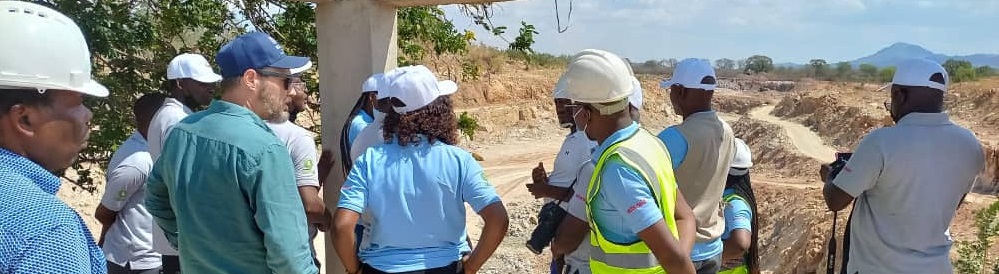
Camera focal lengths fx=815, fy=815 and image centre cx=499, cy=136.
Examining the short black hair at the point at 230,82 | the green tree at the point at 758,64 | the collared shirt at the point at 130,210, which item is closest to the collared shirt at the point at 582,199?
the short black hair at the point at 230,82

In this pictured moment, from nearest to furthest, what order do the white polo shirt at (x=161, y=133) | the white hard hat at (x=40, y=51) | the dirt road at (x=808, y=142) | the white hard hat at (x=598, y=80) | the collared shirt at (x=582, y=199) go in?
the white hard hat at (x=40, y=51) → the white hard hat at (x=598, y=80) → the collared shirt at (x=582, y=199) → the white polo shirt at (x=161, y=133) → the dirt road at (x=808, y=142)

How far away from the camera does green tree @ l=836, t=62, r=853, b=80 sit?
57034 millimetres

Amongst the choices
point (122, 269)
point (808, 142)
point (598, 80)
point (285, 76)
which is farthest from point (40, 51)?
point (808, 142)

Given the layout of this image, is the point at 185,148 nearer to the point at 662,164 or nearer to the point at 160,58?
the point at 662,164

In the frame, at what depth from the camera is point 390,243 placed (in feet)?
9.40

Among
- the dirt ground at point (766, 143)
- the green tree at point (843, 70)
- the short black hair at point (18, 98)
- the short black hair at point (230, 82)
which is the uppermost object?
the short black hair at point (18, 98)

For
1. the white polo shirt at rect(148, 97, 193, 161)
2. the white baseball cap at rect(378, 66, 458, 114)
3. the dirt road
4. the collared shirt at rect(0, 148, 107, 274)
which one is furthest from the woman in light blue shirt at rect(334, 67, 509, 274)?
the dirt road

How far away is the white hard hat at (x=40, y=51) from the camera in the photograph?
1466 millimetres

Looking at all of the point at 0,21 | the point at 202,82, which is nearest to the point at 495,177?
the point at 202,82

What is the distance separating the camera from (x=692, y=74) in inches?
131

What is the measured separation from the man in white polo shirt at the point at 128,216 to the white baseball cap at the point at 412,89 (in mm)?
1166

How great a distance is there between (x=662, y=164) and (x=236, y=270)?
130 cm

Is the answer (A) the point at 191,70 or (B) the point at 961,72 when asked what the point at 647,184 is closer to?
(A) the point at 191,70

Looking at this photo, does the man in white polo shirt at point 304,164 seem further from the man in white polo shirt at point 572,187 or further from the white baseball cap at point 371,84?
the man in white polo shirt at point 572,187
